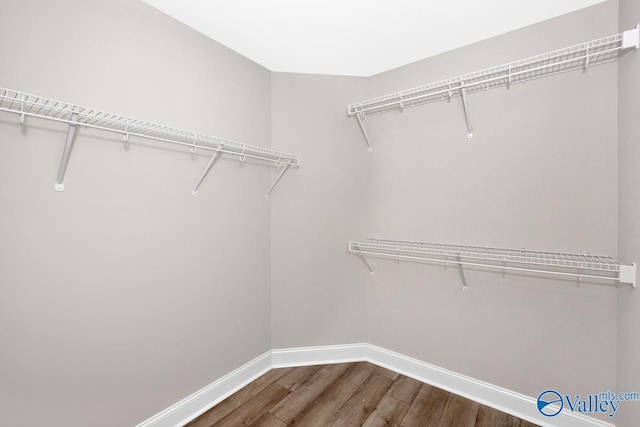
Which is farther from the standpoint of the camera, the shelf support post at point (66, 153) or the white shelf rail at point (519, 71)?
the white shelf rail at point (519, 71)

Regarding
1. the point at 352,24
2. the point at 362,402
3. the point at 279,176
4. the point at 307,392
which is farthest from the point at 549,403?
the point at 352,24

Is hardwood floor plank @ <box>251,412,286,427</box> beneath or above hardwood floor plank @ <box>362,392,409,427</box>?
above

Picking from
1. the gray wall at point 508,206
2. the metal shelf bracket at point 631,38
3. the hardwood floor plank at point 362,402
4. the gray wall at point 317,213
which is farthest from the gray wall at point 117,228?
the metal shelf bracket at point 631,38

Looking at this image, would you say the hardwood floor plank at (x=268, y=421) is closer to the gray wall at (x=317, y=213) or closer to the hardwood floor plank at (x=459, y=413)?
the gray wall at (x=317, y=213)

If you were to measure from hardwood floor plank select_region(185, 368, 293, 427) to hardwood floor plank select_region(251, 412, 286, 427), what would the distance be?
0.21m

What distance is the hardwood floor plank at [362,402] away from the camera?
5.34 feet

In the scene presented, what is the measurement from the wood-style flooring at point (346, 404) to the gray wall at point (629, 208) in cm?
61

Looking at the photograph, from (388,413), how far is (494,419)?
62cm

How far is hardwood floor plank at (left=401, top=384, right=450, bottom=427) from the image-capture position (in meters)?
1.61

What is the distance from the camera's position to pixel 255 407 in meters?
1.73

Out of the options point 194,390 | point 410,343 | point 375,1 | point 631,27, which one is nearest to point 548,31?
point 631,27

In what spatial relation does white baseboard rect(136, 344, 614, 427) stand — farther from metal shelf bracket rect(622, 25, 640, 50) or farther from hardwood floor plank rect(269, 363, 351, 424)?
metal shelf bracket rect(622, 25, 640, 50)

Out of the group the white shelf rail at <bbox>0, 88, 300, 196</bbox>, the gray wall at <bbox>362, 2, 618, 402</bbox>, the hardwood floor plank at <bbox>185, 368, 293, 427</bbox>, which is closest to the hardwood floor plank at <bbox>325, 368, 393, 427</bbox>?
the gray wall at <bbox>362, 2, 618, 402</bbox>

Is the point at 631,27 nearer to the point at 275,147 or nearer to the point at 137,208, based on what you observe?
the point at 275,147
